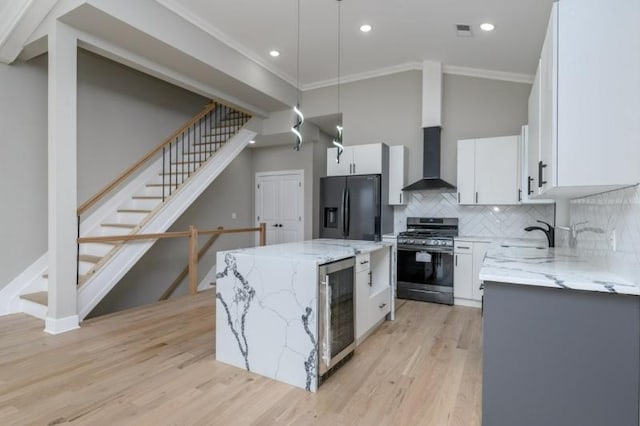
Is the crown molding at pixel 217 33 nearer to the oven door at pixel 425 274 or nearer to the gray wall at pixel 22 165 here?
the gray wall at pixel 22 165

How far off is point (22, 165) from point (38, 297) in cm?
157

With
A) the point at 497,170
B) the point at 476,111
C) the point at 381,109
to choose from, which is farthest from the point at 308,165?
the point at 497,170

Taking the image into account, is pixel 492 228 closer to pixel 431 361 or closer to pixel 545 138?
pixel 431 361

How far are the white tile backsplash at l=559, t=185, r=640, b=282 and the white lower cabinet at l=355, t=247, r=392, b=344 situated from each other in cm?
163

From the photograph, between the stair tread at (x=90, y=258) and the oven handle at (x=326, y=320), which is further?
the stair tread at (x=90, y=258)

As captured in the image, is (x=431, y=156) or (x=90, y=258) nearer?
(x=90, y=258)

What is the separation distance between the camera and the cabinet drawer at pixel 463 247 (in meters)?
4.50

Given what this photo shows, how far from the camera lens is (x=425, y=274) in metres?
4.71

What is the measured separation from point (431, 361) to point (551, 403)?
1.26 m

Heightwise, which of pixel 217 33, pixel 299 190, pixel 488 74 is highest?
pixel 217 33

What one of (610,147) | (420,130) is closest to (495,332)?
(610,147)

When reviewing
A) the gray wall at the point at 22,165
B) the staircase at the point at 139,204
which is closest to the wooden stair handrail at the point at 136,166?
the staircase at the point at 139,204

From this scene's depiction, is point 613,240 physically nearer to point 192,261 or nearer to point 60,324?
point 60,324

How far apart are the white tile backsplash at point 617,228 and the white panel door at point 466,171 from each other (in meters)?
2.23
